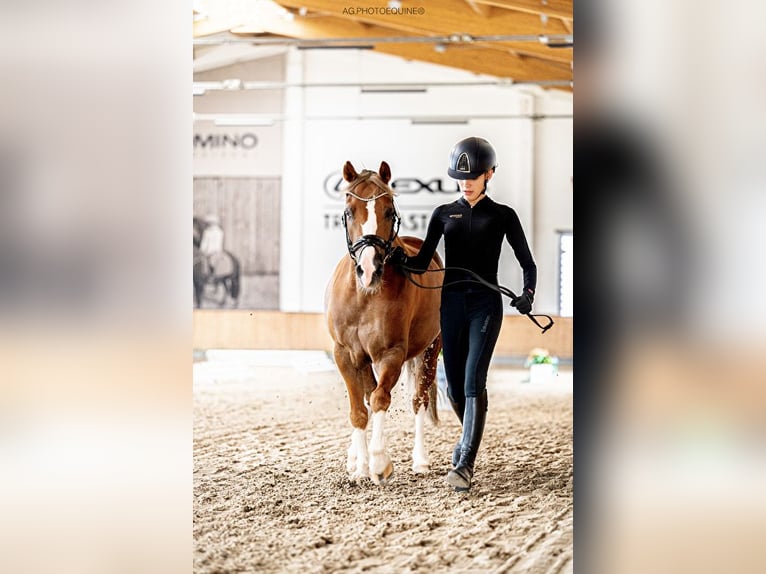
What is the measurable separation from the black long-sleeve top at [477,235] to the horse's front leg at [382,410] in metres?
0.38

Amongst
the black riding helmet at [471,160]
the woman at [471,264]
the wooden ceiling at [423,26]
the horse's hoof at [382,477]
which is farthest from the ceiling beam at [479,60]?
the horse's hoof at [382,477]

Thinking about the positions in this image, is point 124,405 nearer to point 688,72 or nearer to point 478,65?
point 688,72

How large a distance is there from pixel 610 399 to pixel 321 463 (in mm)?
1392

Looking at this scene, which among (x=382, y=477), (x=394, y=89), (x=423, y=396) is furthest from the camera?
(x=394, y=89)

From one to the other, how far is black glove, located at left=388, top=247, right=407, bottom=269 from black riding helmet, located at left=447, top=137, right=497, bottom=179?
0.30 meters

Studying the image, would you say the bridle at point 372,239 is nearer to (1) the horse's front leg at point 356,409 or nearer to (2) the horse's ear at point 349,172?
(2) the horse's ear at point 349,172

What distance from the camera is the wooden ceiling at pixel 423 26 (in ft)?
8.29

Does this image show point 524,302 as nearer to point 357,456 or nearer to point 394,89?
point 357,456

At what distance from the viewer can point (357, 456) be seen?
2.88 m

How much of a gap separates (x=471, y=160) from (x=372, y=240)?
1.34 ft

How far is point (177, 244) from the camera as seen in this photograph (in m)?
1.89

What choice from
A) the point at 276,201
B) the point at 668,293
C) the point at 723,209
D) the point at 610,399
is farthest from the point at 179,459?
the point at 276,201

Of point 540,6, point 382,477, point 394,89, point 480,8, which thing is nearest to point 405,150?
point 480,8

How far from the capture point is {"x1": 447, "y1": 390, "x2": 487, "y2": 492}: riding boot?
272 centimetres
